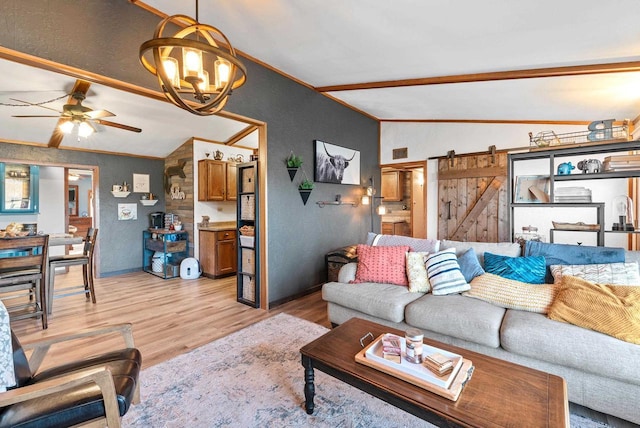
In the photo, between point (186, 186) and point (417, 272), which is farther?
point (186, 186)

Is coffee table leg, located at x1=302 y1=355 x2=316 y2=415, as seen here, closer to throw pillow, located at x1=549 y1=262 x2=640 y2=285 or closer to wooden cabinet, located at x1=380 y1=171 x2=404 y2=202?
throw pillow, located at x1=549 y1=262 x2=640 y2=285

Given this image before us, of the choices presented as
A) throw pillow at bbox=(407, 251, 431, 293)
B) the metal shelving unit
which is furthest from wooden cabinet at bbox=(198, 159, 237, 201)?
the metal shelving unit

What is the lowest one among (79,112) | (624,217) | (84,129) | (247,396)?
(247,396)

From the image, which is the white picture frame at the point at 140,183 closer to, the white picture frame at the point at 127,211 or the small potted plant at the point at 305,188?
the white picture frame at the point at 127,211

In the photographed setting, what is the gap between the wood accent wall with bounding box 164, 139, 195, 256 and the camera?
212 inches

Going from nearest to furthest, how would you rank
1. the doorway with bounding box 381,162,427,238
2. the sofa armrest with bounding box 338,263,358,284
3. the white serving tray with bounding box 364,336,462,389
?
1. the white serving tray with bounding box 364,336,462,389
2. the sofa armrest with bounding box 338,263,358,284
3. the doorway with bounding box 381,162,427,238

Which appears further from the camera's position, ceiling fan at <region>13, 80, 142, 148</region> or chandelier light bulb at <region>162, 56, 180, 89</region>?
ceiling fan at <region>13, 80, 142, 148</region>

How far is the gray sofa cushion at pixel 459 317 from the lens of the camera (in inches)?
78.4

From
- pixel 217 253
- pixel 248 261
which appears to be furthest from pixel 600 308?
pixel 217 253

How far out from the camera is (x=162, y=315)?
3.38 m

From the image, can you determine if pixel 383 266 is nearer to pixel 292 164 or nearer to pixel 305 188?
pixel 305 188

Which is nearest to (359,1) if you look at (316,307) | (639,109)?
(316,307)

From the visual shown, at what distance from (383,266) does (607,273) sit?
163 centimetres

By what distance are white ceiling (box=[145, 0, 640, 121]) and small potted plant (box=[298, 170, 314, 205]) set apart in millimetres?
1345
